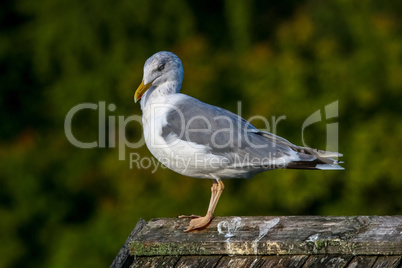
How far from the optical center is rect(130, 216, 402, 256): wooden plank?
338cm

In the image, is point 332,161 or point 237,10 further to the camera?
Result: point 237,10

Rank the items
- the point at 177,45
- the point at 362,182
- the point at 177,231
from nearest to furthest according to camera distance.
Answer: the point at 177,231
the point at 362,182
the point at 177,45

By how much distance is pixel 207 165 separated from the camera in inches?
175

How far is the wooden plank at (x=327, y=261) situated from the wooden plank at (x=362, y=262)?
3cm

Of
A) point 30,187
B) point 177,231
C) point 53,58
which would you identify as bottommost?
point 30,187

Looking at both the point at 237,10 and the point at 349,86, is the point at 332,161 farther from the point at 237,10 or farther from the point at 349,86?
the point at 237,10

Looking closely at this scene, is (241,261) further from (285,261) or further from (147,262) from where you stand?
(147,262)

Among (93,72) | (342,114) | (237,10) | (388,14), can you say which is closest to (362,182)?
(342,114)

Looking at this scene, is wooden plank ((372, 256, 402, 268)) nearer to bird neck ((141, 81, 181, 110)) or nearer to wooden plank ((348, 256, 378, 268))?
wooden plank ((348, 256, 378, 268))

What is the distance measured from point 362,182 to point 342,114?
1.03 meters

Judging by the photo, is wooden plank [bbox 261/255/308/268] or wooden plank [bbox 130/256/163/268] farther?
wooden plank [bbox 130/256/163/268]

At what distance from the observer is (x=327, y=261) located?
3.35 m

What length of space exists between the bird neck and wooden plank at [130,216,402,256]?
1219 mm

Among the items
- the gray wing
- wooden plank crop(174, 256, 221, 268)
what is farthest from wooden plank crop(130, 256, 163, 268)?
the gray wing
